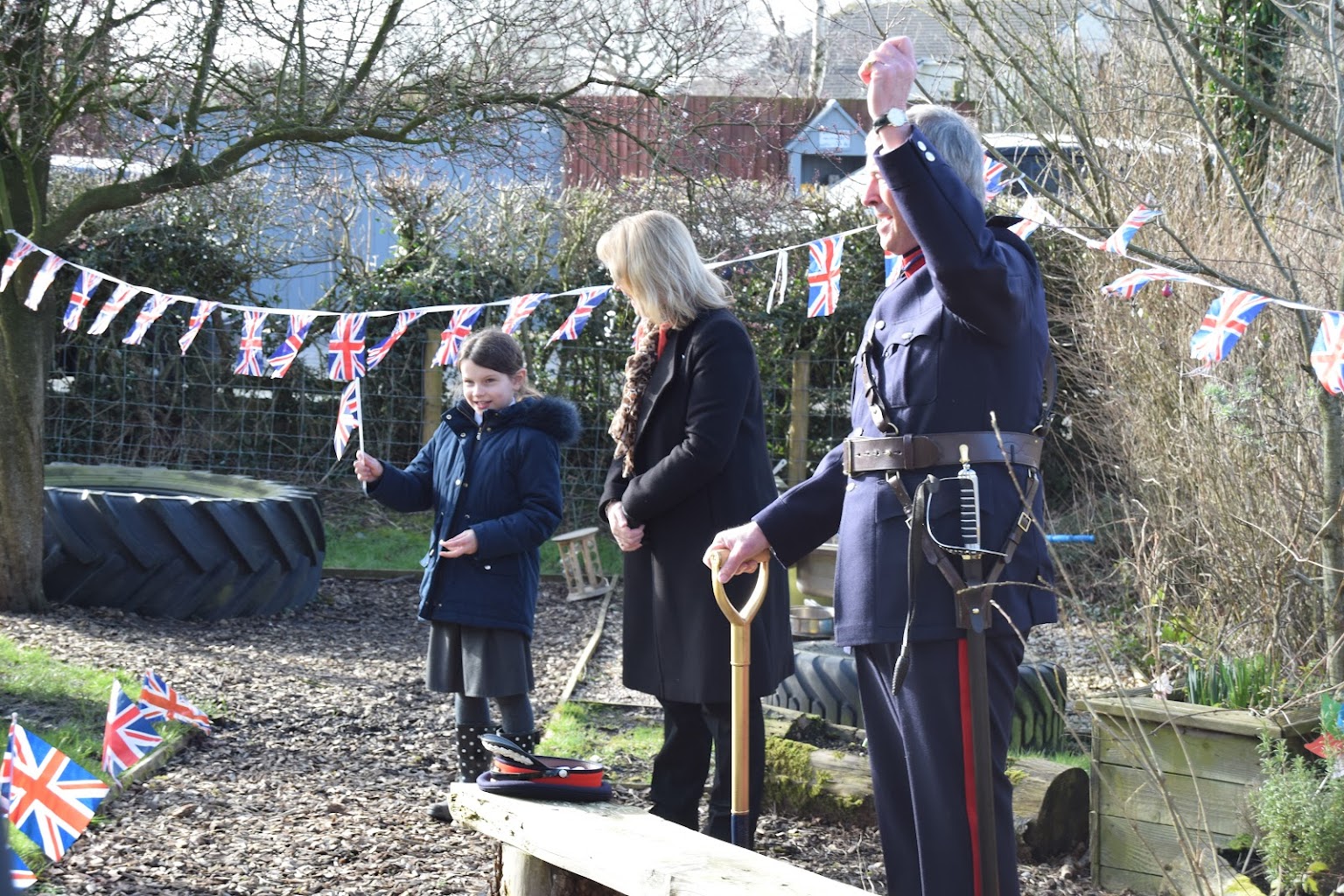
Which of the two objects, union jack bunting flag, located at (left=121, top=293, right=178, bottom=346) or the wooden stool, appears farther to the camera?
the wooden stool

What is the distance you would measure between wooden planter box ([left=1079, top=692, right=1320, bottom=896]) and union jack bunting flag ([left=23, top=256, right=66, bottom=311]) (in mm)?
5238

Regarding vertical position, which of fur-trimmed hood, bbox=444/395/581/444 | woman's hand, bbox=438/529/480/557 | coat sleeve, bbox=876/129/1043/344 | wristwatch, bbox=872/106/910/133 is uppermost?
wristwatch, bbox=872/106/910/133

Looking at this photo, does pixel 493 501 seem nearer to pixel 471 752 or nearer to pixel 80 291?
pixel 471 752

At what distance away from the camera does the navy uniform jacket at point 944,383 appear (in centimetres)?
244

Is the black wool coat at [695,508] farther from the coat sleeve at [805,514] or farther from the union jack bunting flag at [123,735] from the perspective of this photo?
the union jack bunting flag at [123,735]

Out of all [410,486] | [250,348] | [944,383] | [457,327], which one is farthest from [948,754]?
[250,348]

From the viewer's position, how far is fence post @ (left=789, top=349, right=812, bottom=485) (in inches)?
396

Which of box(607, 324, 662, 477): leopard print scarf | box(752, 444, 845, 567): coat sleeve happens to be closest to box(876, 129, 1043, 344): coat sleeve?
box(752, 444, 845, 567): coat sleeve

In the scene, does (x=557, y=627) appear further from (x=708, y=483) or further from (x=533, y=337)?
(x=708, y=483)

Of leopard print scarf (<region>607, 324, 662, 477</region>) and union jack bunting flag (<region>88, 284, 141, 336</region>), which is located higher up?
union jack bunting flag (<region>88, 284, 141, 336</region>)

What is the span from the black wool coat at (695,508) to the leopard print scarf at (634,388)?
2cm

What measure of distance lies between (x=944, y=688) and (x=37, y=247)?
5676 mm

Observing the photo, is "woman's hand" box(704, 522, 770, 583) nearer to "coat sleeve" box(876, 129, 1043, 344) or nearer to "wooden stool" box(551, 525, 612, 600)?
"coat sleeve" box(876, 129, 1043, 344)

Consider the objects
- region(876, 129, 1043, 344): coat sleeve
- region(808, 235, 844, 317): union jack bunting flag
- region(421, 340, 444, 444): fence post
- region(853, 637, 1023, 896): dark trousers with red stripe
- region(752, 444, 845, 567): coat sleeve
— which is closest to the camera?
region(876, 129, 1043, 344): coat sleeve
